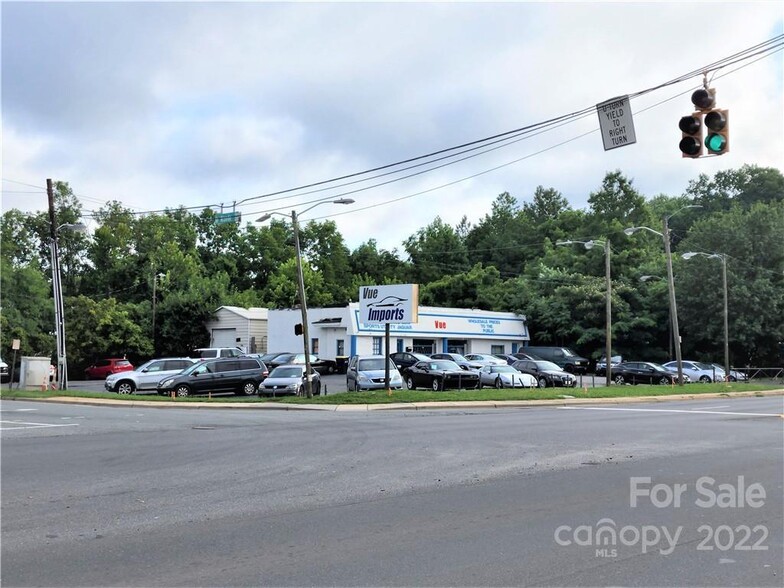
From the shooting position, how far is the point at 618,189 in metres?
92.2

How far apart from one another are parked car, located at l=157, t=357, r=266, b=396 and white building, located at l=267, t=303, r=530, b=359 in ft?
48.9

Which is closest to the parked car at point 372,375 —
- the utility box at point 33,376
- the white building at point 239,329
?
the utility box at point 33,376

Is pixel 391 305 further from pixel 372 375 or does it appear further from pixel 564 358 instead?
pixel 564 358

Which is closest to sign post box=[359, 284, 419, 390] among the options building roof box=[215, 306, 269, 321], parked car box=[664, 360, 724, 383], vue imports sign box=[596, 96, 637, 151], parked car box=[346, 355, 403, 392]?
parked car box=[346, 355, 403, 392]

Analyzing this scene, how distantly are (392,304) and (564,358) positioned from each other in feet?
85.9

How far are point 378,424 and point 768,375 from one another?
4231cm

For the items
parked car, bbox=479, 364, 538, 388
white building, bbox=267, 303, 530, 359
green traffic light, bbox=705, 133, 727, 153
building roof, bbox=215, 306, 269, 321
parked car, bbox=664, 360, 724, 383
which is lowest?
parked car, bbox=664, 360, 724, 383

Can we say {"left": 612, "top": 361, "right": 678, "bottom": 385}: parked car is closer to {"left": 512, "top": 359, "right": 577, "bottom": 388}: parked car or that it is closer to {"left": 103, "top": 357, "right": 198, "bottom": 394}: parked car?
{"left": 512, "top": 359, "right": 577, "bottom": 388}: parked car

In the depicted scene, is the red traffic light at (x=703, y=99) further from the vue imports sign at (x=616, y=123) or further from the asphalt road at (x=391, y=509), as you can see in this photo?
the asphalt road at (x=391, y=509)

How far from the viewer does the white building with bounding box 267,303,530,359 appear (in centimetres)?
4972

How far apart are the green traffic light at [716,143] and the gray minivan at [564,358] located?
4138 cm

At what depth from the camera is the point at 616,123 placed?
42.1 feet

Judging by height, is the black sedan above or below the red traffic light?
below

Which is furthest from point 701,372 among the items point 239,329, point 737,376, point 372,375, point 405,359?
point 239,329
